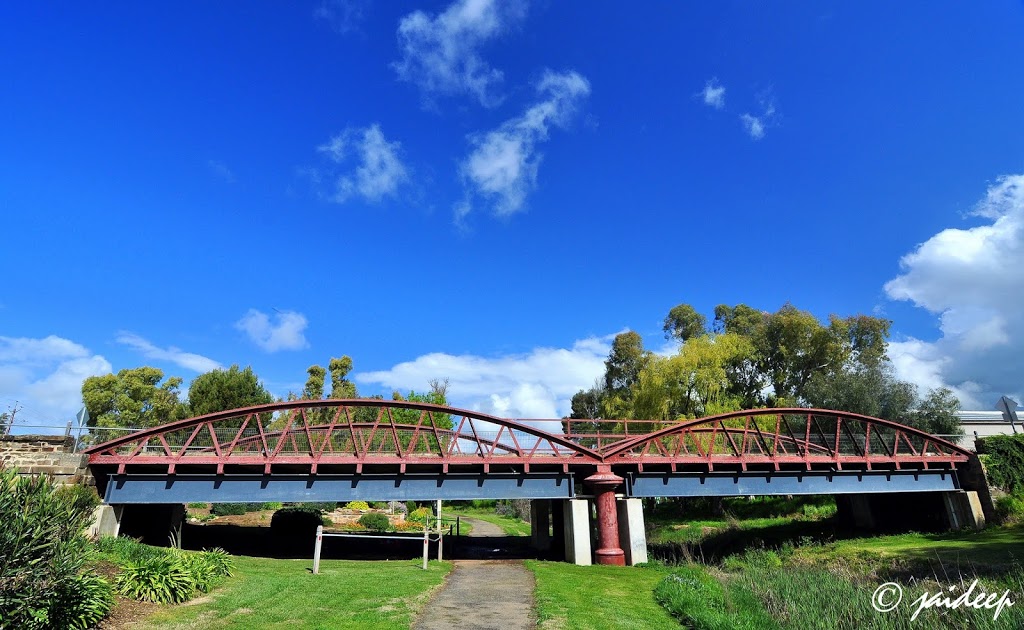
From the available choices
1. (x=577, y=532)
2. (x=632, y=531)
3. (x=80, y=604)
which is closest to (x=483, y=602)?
(x=80, y=604)

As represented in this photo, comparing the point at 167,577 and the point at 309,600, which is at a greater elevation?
the point at 167,577

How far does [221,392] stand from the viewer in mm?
50719

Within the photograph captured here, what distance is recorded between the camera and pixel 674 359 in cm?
4431

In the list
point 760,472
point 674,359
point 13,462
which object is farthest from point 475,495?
point 674,359

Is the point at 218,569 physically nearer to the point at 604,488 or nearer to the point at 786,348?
the point at 604,488

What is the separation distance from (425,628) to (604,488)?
14474 mm

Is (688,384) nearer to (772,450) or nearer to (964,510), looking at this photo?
(772,450)

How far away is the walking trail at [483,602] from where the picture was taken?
10.9m

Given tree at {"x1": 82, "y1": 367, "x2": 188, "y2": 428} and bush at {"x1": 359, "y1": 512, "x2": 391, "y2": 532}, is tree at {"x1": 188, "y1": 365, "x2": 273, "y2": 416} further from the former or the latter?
bush at {"x1": 359, "y1": 512, "x2": 391, "y2": 532}

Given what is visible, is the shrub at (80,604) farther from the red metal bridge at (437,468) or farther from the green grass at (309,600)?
the red metal bridge at (437,468)

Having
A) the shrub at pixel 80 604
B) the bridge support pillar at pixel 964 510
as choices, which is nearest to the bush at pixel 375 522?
the shrub at pixel 80 604

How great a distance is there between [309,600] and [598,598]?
735cm

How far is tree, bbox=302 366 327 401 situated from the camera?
6419cm

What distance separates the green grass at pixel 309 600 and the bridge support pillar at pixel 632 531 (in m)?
8.63
